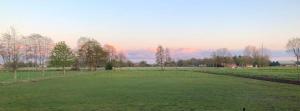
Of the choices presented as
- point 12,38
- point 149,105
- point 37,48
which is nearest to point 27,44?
point 37,48

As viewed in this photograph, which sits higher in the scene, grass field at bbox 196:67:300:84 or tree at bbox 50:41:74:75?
tree at bbox 50:41:74:75

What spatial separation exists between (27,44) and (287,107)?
83847 millimetres

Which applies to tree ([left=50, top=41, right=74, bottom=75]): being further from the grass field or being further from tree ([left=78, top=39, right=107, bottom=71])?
the grass field

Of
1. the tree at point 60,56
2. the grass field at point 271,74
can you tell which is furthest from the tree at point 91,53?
the grass field at point 271,74

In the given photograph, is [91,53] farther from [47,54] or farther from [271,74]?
[271,74]

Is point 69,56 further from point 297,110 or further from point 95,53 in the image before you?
point 297,110

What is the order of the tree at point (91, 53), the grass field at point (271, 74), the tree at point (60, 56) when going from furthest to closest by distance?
1. the tree at point (91, 53)
2. the tree at point (60, 56)
3. the grass field at point (271, 74)

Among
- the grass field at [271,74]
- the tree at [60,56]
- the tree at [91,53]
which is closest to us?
the grass field at [271,74]

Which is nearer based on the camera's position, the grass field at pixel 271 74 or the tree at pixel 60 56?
the grass field at pixel 271 74

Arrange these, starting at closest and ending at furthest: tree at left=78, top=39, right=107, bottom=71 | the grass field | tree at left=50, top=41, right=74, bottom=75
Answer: the grass field < tree at left=50, top=41, right=74, bottom=75 < tree at left=78, top=39, right=107, bottom=71

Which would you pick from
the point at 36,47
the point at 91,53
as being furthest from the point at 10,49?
the point at 91,53

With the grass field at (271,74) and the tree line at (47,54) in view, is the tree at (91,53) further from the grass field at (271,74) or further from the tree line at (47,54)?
the grass field at (271,74)

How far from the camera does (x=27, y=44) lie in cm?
9719

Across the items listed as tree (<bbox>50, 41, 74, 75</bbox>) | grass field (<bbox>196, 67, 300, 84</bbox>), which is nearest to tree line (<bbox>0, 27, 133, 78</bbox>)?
tree (<bbox>50, 41, 74, 75</bbox>)
